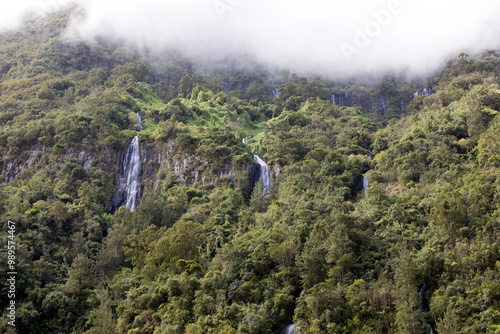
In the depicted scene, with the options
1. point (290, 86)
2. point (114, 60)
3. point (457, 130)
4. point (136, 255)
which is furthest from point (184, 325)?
point (114, 60)

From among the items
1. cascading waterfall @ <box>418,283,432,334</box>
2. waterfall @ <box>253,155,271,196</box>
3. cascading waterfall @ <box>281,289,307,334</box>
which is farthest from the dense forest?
waterfall @ <box>253,155,271,196</box>

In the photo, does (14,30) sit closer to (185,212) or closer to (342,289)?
(185,212)

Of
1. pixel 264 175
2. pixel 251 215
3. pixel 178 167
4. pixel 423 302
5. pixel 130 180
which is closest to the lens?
pixel 423 302

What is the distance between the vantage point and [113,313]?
29.0 meters

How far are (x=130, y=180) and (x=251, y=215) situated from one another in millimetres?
22192

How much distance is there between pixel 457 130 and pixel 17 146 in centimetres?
5097

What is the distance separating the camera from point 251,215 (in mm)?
36000

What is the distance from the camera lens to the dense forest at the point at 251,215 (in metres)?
22.6

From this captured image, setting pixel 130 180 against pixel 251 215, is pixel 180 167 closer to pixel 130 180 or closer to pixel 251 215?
pixel 130 180

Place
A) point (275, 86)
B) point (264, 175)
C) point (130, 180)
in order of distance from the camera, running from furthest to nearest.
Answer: point (275, 86) → point (130, 180) → point (264, 175)

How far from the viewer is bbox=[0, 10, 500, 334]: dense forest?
2258cm

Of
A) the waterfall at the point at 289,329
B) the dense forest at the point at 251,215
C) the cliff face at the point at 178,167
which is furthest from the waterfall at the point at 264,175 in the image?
the waterfall at the point at 289,329

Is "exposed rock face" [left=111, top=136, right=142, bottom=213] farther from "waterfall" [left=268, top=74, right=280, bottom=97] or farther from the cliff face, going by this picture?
"waterfall" [left=268, top=74, right=280, bottom=97]

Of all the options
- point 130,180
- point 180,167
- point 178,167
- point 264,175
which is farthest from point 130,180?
point 264,175
